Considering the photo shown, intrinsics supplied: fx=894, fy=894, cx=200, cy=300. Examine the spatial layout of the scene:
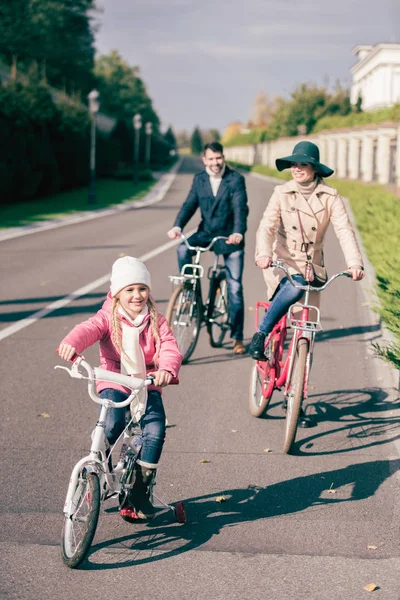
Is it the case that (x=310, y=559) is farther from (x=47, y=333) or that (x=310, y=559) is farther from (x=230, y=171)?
(x=47, y=333)

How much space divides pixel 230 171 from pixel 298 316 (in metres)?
2.56

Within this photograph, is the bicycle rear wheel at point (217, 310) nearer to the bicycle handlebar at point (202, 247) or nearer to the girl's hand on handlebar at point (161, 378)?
the bicycle handlebar at point (202, 247)

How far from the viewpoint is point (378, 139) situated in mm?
40344

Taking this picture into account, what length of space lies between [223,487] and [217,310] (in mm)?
4144

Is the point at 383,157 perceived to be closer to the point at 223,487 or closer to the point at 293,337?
the point at 293,337

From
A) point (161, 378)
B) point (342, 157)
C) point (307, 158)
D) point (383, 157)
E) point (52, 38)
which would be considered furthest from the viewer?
point (52, 38)

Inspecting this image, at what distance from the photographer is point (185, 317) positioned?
8.91m

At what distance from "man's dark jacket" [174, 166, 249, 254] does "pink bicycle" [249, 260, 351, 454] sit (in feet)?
6.42

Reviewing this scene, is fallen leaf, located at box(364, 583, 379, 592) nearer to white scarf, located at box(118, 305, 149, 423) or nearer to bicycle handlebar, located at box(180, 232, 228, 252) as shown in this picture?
white scarf, located at box(118, 305, 149, 423)

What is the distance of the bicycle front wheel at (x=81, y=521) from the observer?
415 centimetres

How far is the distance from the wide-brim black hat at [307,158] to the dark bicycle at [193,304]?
222 centimetres

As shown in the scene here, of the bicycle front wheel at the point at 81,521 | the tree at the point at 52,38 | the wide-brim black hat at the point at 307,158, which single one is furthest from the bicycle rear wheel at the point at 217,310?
the tree at the point at 52,38

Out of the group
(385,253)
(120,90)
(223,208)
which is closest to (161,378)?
(223,208)

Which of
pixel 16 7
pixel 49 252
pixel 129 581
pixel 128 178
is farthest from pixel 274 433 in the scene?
pixel 16 7
